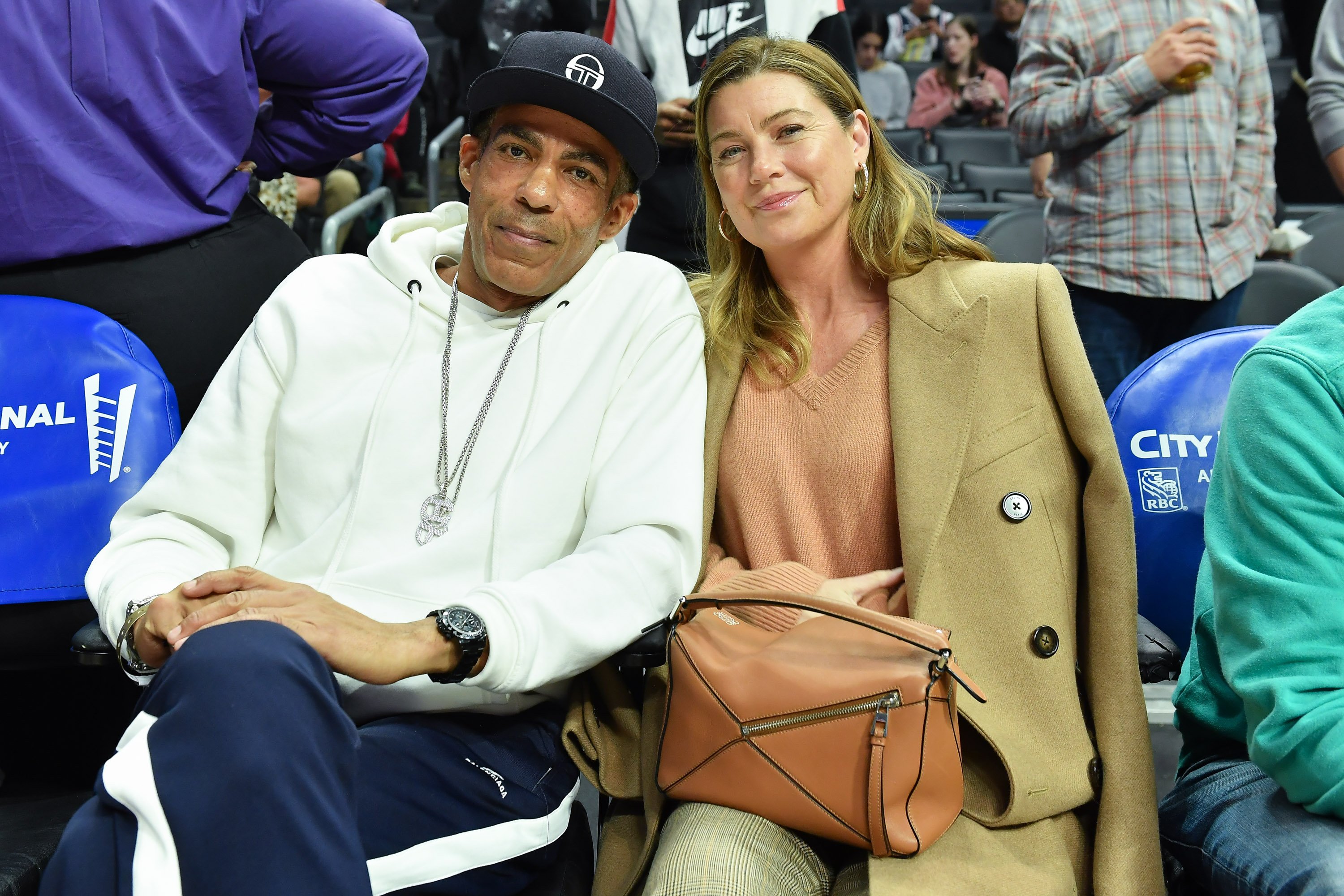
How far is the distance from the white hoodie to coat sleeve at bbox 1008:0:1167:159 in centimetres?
151

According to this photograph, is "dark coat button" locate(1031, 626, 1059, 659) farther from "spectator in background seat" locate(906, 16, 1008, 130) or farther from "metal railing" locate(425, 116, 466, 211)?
"spectator in background seat" locate(906, 16, 1008, 130)

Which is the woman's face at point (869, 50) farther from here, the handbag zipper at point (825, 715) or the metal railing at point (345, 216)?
the handbag zipper at point (825, 715)

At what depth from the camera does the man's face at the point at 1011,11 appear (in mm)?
8922

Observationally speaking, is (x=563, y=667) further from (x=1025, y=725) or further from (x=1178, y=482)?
(x=1178, y=482)

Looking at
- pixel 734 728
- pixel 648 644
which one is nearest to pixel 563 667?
pixel 648 644

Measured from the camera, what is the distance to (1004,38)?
9.11 m

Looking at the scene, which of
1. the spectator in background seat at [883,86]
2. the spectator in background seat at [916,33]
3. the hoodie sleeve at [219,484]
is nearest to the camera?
the hoodie sleeve at [219,484]

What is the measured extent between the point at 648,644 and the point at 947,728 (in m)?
0.44

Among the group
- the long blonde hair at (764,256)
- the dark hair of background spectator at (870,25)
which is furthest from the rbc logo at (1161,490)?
the dark hair of background spectator at (870,25)

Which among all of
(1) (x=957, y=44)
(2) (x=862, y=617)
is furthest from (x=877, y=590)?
(1) (x=957, y=44)

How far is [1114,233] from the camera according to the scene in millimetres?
3193

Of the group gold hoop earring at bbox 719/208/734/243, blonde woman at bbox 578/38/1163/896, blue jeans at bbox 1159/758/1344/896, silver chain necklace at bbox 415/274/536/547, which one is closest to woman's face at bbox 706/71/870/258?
blonde woman at bbox 578/38/1163/896

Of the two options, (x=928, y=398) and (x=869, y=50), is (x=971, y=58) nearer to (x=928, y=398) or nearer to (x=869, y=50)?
(x=869, y=50)

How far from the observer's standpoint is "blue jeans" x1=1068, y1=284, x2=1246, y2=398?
124 inches
